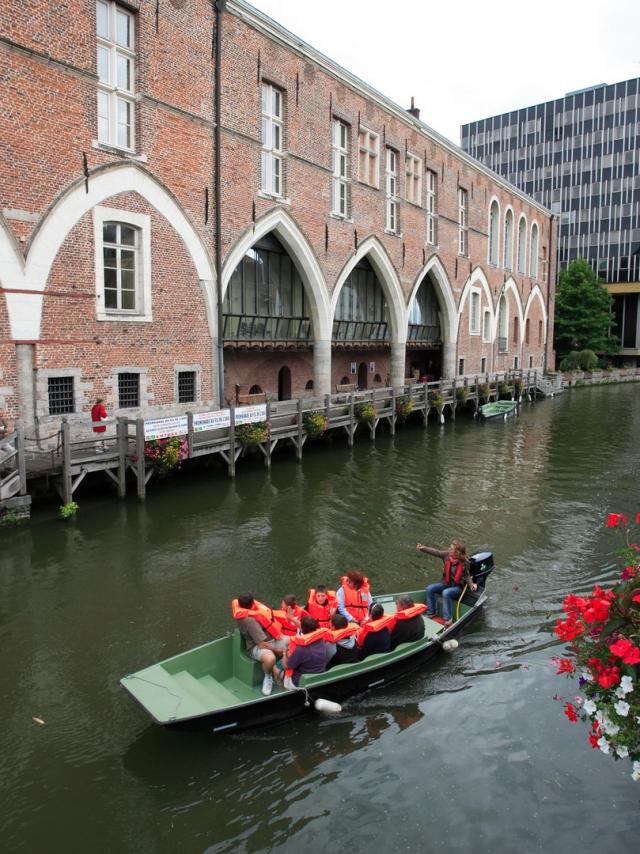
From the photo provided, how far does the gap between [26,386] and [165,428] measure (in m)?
2.82

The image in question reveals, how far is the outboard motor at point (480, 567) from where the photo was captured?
9.30m

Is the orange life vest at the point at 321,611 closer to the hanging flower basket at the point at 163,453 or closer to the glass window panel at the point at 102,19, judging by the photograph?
the hanging flower basket at the point at 163,453

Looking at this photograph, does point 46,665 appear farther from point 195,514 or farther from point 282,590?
point 195,514

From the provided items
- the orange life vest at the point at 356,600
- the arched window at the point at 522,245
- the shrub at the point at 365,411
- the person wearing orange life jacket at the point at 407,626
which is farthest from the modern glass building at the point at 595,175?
the person wearing orange life jacket at the point at 407,626

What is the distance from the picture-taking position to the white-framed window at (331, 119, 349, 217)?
23031mm

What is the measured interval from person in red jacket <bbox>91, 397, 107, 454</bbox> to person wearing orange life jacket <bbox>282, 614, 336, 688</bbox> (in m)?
8.25

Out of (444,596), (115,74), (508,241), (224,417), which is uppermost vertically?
(508,241)

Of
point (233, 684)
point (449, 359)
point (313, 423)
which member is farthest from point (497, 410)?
point (233, 684)

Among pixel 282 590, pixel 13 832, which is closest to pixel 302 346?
pixel 282 590

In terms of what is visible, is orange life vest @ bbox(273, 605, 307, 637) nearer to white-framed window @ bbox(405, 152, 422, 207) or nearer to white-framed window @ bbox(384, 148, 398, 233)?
white-framed window @ bbox(384, 148, 398, 233)

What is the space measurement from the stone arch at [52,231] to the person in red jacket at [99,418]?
1838 millimetres

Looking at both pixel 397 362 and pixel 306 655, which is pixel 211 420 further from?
pixel 397 362

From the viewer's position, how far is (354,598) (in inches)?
A: 328

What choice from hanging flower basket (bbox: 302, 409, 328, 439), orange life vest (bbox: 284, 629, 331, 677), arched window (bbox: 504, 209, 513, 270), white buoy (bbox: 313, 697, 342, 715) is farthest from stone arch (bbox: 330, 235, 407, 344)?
white buoy (bbox: 313, 697, 342, 715)
